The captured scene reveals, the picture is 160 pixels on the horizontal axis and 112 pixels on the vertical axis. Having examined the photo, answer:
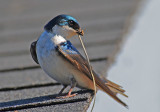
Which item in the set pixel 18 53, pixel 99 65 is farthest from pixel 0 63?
pixel 99 65

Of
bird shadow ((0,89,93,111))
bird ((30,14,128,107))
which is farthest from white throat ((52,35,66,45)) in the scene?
bird shadow ((0,89,93,111))

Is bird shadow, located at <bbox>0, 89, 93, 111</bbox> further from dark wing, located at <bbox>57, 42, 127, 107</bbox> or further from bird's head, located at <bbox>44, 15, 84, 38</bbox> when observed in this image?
bird's head, located at <bbox>44, 15, 84, 38</bbox>

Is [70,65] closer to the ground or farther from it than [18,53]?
farther from it

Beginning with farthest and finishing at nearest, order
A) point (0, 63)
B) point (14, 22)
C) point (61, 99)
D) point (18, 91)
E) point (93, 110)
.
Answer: point (14, 22) → point (0, 63) → point (18, 91) → point (61, 99) → point (93, 110)

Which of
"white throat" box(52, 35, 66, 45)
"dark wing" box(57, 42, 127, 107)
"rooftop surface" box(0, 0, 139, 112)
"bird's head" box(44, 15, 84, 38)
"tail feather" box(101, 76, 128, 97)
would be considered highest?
"bird's head" box(44, 15, 84, 38)

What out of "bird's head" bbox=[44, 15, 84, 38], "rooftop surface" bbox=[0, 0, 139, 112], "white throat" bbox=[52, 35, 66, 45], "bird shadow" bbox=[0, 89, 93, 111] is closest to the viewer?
"bird shadow" bbox=[0, 89, 93, 111]

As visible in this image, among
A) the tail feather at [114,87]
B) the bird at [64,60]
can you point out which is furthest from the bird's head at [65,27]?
the tail feather at [114,87]

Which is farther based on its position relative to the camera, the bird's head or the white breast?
the bird's head

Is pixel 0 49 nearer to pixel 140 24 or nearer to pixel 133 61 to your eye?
pixel 140 24

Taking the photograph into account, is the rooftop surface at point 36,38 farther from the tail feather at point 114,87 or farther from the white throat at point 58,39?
the white throat at point 58,39
